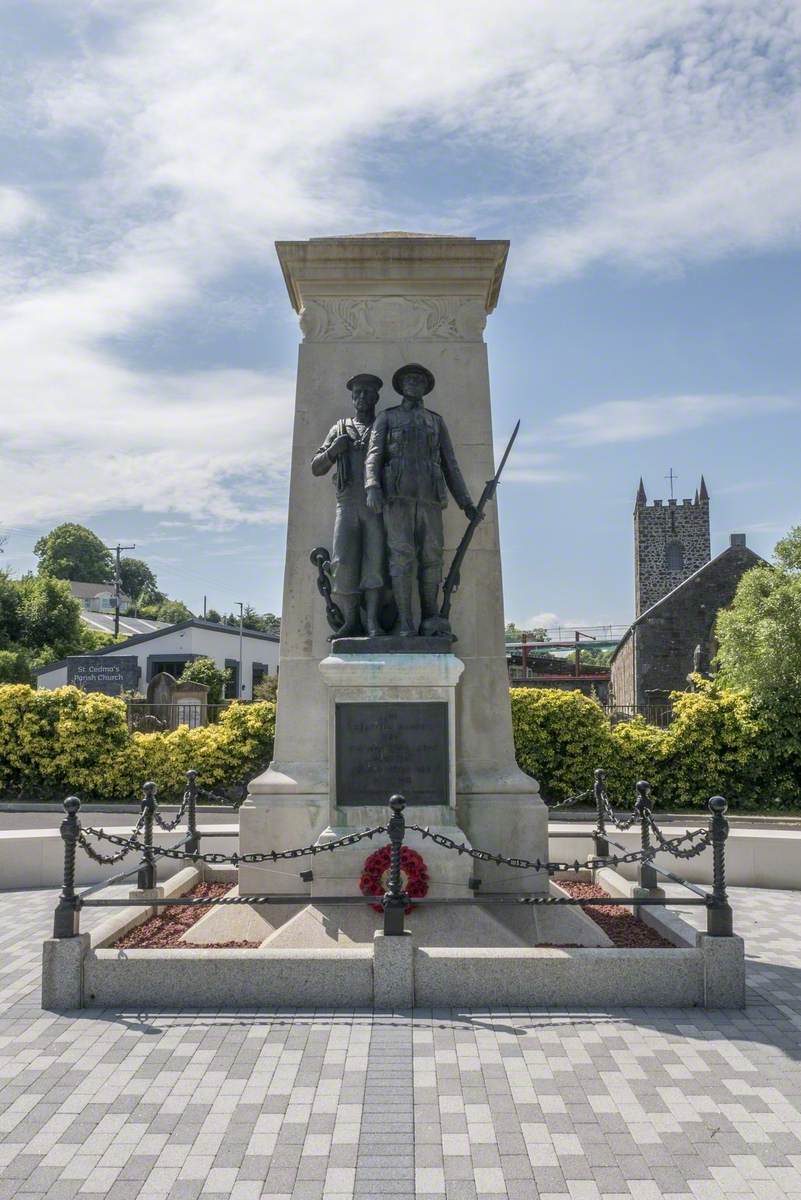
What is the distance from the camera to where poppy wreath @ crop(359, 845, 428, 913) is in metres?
6.68

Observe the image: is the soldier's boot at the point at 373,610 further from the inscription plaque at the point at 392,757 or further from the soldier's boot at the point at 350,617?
the inscription plaque at the point at 392,757

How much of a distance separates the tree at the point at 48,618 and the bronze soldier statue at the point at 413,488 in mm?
39910

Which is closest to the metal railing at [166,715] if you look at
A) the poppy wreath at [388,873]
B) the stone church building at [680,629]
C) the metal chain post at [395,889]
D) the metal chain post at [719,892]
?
the poppy wreath at [388,873]

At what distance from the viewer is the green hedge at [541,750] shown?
1319 cm

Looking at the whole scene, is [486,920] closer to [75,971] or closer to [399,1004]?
[399,1004]

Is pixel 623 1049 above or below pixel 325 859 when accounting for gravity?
below

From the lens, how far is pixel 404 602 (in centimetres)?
750

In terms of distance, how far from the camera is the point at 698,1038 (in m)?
5.34

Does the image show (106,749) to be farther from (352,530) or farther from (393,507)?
(393,507)

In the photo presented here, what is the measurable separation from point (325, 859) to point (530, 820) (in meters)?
1.70

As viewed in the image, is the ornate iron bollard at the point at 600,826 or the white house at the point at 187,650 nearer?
the ornate iron bollard at the point at 600,826

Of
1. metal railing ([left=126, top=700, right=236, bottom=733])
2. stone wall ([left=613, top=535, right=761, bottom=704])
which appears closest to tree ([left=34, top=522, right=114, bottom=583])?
stone wall ([left=613, top=535, right=761, bottom=704])

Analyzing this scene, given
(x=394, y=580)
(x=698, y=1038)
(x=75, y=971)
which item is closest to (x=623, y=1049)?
(x=698, y=1038)

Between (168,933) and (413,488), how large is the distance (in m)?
3.76
